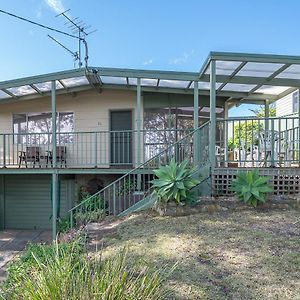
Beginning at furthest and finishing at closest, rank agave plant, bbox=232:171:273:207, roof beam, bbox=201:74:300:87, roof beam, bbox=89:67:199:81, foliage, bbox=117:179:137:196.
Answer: foliage, bbox=117:179:137:196 < roof beam, bbox=89:67:199:81 < roof beam, bbox=201:74:300:87 < agave plant, bbox=232:171:273:207

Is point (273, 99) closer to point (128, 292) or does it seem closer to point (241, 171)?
point (241, 171)

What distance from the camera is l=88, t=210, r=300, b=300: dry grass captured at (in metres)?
3.68

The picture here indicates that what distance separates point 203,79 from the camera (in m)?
9.27

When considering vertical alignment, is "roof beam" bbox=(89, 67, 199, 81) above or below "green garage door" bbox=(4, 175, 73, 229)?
above

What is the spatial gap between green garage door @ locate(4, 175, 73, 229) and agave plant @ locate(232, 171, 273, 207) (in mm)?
7312

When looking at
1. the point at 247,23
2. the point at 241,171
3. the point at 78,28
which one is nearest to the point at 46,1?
the point at 78,28

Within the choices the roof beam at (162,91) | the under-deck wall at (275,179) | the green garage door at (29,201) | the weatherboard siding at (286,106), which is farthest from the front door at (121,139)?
the weatherboard siding at (286,106)

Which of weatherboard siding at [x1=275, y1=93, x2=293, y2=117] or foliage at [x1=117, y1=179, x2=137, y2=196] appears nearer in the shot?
foliage at [x1=117, y1=179, x2=137, y2=196]

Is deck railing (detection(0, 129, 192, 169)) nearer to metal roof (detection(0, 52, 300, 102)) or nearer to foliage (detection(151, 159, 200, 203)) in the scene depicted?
metal roof (detection(0, 52, 300, 102))

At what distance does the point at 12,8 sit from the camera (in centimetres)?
1434

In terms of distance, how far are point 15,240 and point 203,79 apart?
7474 mm

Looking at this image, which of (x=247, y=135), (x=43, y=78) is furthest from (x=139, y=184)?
(x=43, y=78)

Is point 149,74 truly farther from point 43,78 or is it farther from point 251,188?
point 251,188

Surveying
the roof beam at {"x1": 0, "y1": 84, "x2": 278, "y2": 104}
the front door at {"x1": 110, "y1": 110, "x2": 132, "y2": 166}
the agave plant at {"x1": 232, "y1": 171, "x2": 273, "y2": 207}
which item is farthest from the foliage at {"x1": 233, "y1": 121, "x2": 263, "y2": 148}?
the front door at {"x1": 110, "y1": 110, "x2": 132, "y2": 166}
